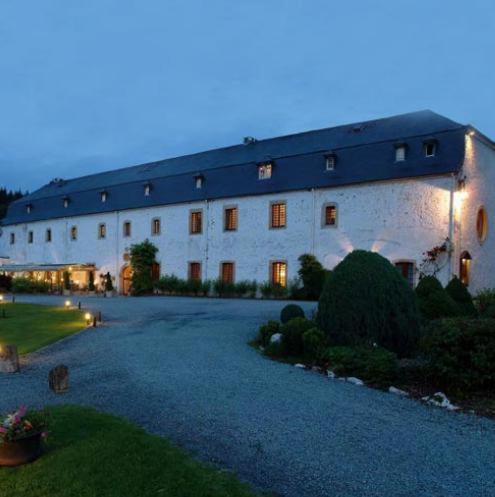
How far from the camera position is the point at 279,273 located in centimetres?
2664

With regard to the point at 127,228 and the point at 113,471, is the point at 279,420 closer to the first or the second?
the point at 113,471

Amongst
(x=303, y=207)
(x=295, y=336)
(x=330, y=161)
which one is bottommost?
(x=295, y=336)

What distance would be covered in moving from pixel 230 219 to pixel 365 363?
22285 mm

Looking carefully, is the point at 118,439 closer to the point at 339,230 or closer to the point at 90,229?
the point at 339,230

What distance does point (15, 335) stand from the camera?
12.3 meters

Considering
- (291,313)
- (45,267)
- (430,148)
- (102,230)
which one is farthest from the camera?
(45,267)

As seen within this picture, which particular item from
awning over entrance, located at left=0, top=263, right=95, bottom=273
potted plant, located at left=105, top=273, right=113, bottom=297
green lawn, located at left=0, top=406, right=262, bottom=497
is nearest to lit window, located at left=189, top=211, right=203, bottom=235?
potted plant, located at left=105, top=273, right=113, bottom=297

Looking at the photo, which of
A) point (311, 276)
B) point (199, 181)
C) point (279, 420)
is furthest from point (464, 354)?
point (199, 181)

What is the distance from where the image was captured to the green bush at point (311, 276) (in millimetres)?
23344

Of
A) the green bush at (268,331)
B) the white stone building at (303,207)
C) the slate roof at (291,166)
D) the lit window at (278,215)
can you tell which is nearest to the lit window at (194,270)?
the white stone building at (303,207)

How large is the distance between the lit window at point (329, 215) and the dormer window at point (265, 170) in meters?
4.60

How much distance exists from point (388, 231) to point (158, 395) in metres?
18.5

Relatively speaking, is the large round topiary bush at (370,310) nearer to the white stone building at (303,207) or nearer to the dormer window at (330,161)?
the white stone building at (303,207)

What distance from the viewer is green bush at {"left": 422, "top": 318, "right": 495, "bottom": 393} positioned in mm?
6332
